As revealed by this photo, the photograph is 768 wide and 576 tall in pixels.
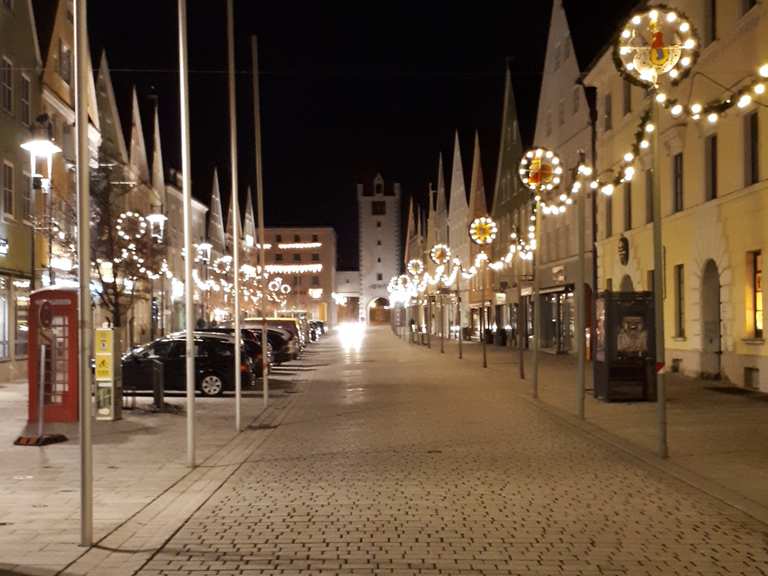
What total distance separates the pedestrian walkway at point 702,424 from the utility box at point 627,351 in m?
0.34

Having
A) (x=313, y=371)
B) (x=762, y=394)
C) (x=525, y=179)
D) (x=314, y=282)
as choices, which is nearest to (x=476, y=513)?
(x=762, y=394)

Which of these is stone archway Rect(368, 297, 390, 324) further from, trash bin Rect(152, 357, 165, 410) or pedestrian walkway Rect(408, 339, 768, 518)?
trash bin Rect(152, 357, 165, 410)

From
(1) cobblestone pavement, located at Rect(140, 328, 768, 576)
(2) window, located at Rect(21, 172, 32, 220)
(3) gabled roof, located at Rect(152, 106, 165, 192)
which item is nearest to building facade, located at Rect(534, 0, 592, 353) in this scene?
(2) window, located at Rect(21, 172, 32, 220)

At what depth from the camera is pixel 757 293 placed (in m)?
22.6

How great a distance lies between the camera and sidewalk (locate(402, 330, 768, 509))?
459 inches

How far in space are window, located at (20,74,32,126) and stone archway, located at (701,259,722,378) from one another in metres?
21.2

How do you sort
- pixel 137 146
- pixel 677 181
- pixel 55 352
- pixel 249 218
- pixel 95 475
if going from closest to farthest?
1. pixel 95 475
2. pixel 55 352
3. pixel 677 181
4. pixel 137 146
5. pixel 249 218

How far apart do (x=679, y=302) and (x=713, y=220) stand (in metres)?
4.09

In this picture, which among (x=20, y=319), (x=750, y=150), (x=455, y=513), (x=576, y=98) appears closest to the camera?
(x=455, y=513)

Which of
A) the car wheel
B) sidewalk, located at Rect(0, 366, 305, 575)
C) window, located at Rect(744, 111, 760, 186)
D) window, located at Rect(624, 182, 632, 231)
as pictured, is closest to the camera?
sidewalk, located at Rect(0, 366, 305, 575)

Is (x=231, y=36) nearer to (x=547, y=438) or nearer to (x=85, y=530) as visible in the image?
(x=547, y=438)

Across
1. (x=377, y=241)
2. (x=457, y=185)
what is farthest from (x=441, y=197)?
(x=377, y=241)

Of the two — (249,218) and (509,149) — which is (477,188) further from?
(249,218)

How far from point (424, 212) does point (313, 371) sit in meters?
80.9
